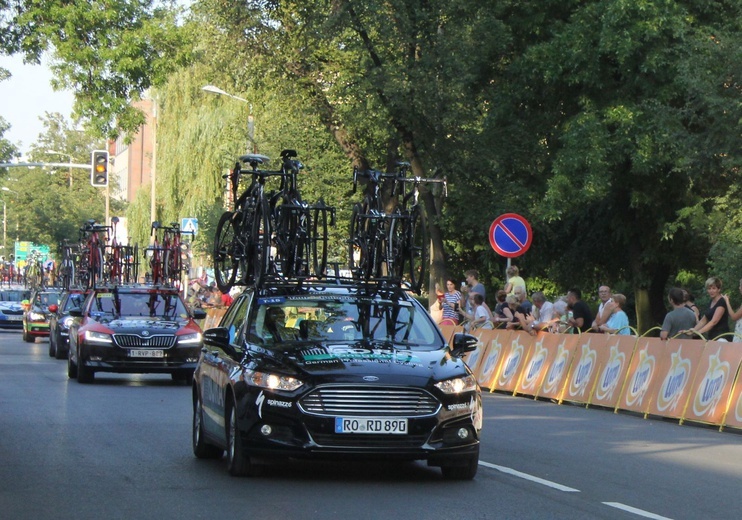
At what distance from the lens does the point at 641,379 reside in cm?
1942

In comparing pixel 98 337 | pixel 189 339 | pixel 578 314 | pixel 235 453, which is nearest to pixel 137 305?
pixel 98 337

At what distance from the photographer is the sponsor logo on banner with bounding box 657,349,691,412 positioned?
18.4 meters

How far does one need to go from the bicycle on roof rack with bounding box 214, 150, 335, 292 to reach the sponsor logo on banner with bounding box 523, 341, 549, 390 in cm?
642

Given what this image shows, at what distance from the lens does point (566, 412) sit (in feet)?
65.0

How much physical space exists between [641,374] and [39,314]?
Answer: 98.7 feet

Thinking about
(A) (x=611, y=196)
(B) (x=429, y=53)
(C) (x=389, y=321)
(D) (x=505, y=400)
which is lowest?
(D) (x=505, y=400)

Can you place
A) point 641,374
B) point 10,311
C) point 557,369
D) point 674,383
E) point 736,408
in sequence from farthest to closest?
point 10,311 → point 557,369 → point 641,374 → point 674,383 → point 736,408

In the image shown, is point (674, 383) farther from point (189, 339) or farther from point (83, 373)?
point (83, 373)

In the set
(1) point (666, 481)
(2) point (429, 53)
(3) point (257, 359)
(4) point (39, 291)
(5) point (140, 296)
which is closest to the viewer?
(3) point (257, 359)

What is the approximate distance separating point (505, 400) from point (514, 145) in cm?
1295

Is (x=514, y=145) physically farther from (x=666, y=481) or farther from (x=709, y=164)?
(x=666, y=481)

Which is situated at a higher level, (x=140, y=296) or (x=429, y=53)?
(x=429, y=53)

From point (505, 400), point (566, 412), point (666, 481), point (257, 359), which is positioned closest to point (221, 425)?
point (257, 359)

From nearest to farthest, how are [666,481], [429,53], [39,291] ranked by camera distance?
[666,481], [429,53], [39,291]
